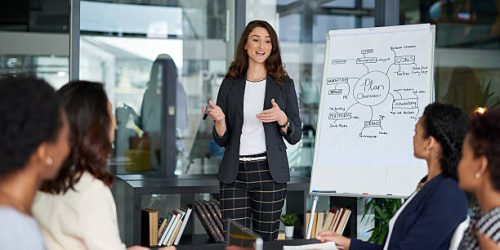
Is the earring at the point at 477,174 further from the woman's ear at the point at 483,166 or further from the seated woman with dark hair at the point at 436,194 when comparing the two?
the seated woman with dark hair at the point at 436,194

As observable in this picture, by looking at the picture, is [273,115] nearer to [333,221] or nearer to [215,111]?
[215,111]

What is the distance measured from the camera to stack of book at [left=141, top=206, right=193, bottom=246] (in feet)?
14.7

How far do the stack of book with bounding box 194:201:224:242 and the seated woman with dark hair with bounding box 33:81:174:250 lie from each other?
2599mm

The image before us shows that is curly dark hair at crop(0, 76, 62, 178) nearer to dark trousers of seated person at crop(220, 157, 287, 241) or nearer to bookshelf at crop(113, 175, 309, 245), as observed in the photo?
dark trousers of seated person at crop(220, 157, 287, 241)

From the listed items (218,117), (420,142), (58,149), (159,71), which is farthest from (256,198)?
(159,71)

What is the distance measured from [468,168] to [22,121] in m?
1.15

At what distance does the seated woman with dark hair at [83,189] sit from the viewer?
1911mm

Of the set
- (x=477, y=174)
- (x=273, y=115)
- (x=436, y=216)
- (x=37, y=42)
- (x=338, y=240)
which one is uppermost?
(x=37, y=42)

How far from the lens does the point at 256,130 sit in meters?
3.39

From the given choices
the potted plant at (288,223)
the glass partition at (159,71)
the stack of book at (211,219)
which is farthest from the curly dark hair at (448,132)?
the glass partition at (159,71)

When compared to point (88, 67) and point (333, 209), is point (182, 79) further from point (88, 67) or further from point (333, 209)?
point (333, 209)

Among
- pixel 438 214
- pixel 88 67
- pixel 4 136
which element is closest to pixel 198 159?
pixel 88 67

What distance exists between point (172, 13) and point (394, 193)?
2.78m

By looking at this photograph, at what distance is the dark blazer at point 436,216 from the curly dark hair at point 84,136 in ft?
3.23
